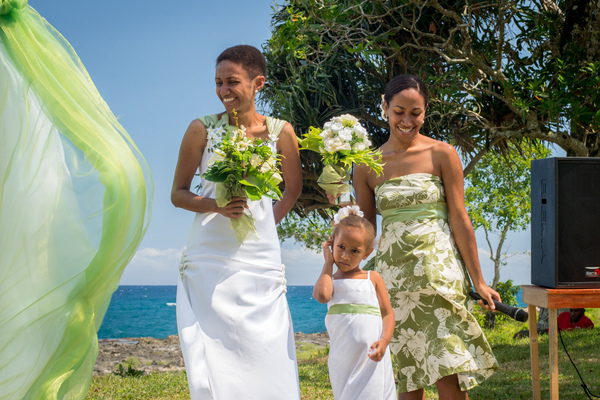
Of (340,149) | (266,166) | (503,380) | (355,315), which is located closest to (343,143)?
(340,149)

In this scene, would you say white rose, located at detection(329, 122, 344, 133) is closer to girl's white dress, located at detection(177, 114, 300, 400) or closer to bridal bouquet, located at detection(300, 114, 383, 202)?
bridal bouquet, located at detection(300, 114, 383, 202)

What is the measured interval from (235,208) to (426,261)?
958 millimetres

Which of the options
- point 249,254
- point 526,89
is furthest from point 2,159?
point 526,89

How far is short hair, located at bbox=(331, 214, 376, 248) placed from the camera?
9.11ft

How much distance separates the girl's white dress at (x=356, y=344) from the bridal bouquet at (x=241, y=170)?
0.64 metres

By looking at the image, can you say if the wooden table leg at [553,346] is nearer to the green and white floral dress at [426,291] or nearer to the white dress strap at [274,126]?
the green and white floral dress at [426,291]

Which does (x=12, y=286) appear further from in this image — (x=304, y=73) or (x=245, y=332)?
(x=304, y=73)

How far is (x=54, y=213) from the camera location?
7.92 feet

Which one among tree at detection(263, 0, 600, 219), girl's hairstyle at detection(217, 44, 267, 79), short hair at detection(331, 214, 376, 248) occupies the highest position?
tree at detection(263, 0, 600, 219)

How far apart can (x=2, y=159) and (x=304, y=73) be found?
7783 mm

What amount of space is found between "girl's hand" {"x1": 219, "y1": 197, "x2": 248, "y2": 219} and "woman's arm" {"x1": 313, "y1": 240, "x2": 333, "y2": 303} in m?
0.53

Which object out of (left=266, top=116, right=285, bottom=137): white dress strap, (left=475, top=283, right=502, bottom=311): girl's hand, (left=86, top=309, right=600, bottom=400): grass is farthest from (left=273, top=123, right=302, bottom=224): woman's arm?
(left=86, top=309, right=600, bottom=400): grass

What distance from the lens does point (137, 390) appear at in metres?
5.91

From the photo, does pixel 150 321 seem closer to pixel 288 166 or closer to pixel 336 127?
pixel 288 166
